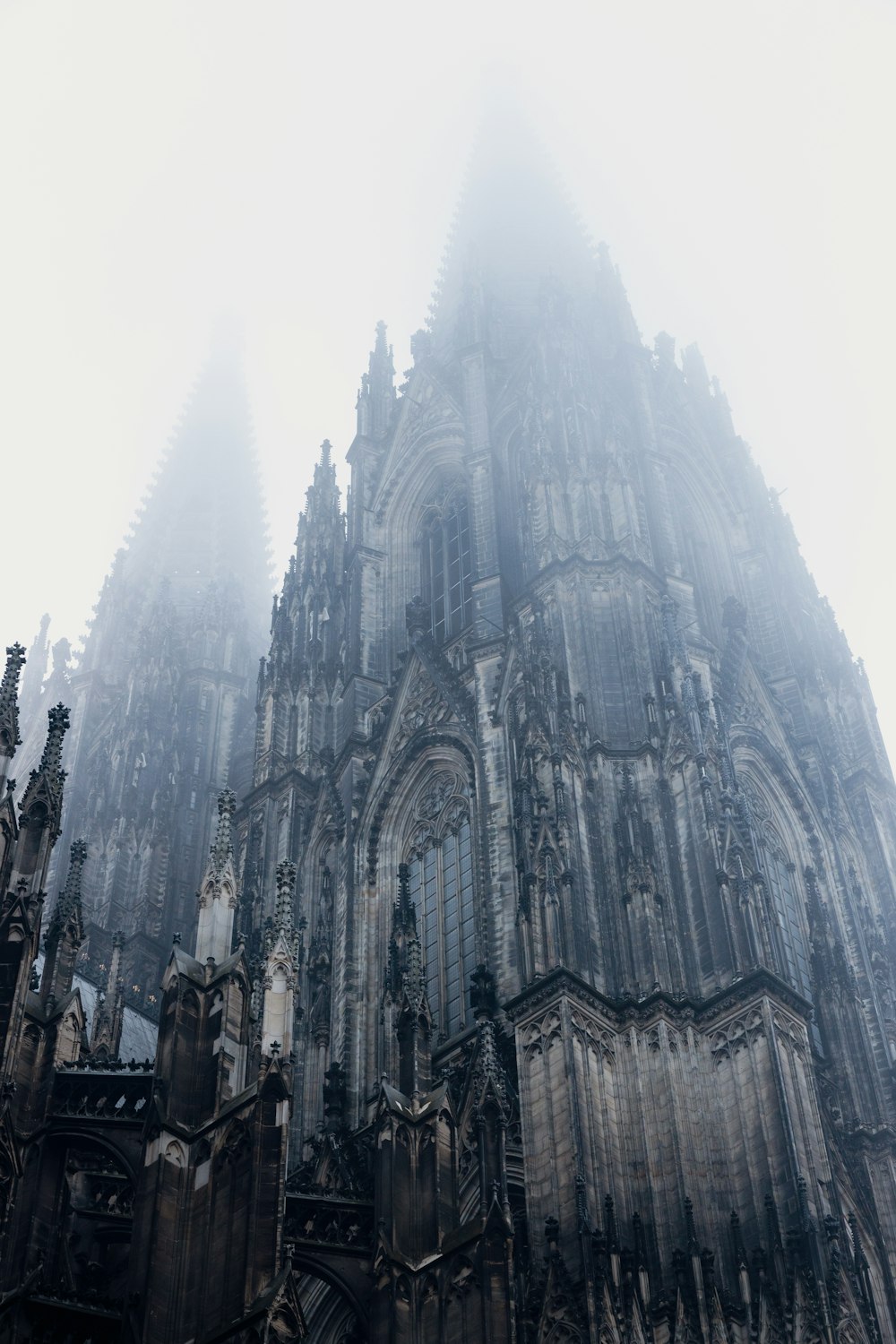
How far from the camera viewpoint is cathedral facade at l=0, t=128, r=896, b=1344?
80.0 ft

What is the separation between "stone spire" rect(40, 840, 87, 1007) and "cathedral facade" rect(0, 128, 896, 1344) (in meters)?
0.06

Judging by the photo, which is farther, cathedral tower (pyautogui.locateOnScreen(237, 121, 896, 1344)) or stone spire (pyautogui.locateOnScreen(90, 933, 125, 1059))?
stone spire (pyautogui.locateOnScreen(90, 933, 125, 1059))

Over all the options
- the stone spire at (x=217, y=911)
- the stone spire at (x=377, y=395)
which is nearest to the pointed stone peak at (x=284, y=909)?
the stone spire at (x=217, y=911)

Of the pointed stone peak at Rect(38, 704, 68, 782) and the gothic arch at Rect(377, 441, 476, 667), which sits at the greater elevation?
the gothic arch at Rect(377, 441, 476, 667)

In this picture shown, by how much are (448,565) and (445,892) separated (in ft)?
34.9

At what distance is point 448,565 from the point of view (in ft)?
150

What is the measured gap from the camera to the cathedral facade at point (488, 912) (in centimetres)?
2438

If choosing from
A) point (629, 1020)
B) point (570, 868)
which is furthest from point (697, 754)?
point (629, 1020)

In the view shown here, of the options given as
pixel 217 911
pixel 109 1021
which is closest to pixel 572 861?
pixel 217 911

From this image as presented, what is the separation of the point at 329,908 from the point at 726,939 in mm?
10600

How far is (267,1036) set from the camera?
2439 centimetres

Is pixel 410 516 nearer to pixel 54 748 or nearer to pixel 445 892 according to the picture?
pixel 445 892

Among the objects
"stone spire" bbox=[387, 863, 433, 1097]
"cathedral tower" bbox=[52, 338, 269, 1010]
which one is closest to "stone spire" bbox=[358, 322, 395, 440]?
"cathedral tower" bbox=[52, 338, 269, 1010]

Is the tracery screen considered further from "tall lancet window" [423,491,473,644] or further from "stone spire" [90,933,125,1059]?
"stone spire" [90,933,125,1059]
